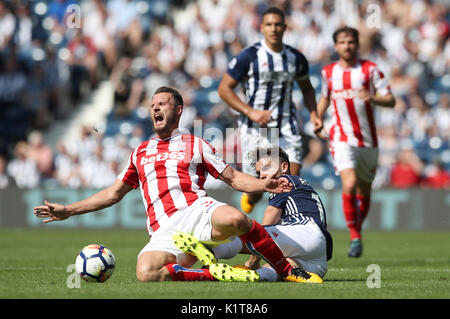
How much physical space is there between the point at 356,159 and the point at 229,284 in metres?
4.68

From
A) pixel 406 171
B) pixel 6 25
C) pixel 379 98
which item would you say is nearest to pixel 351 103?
pixel 379 98

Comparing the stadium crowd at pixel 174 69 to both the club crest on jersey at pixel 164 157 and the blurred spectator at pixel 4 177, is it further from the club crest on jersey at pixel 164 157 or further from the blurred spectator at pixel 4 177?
the club crest on jersey at pixel 164 157

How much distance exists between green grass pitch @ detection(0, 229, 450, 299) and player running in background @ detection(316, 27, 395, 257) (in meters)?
0.77

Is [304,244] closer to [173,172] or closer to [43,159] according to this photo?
[173,172]

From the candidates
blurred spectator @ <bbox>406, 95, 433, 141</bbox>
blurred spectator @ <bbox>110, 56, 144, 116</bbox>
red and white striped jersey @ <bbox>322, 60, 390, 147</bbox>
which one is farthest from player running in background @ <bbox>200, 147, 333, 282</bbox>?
blurred spectator @ <bbox>110, 56, 144, 116</bbox>

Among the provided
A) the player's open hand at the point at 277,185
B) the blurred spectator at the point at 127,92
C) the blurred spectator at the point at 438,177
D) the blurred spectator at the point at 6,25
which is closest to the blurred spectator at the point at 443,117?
the blurred spectator at the point at 438,177

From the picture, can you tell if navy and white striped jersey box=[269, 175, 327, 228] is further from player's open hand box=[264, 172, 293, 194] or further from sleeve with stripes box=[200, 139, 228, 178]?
player's open hand box=[264, 172, 293, 194]

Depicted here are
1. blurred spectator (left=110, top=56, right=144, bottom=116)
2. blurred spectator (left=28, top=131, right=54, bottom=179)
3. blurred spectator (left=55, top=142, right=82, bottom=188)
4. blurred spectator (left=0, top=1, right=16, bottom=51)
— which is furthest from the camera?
blurred spectator (left=0, top=1, right=16, bottom=51)

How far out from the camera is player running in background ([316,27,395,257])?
10.1m

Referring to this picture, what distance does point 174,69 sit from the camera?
18.5 m

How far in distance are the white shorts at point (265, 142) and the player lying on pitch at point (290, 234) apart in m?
1.96

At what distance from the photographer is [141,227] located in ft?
52.9
